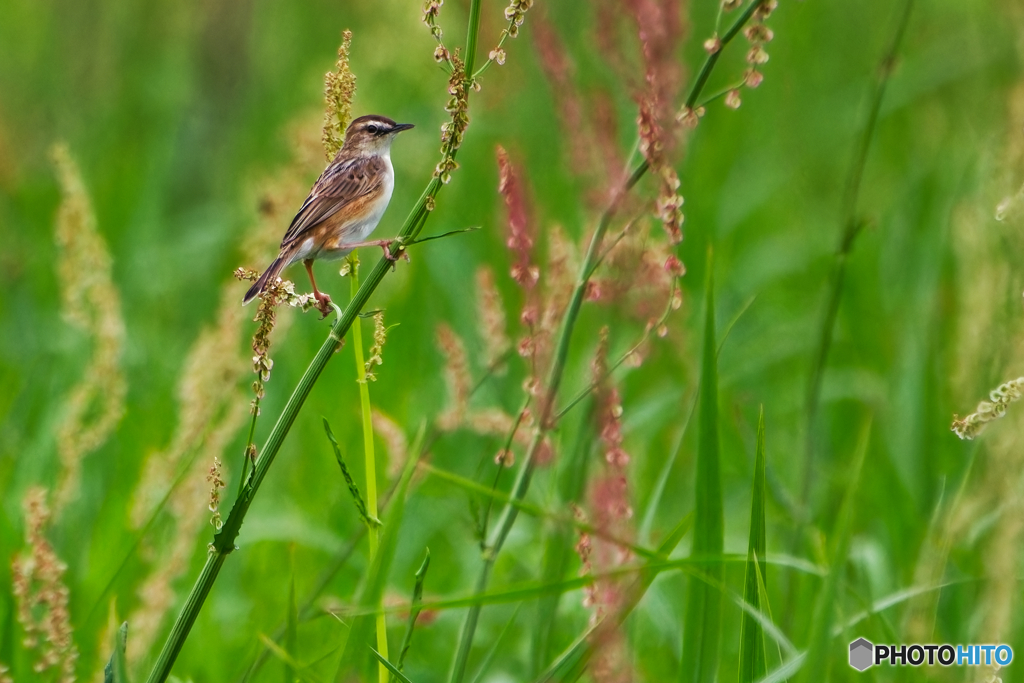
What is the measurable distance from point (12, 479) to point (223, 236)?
11.4 ft

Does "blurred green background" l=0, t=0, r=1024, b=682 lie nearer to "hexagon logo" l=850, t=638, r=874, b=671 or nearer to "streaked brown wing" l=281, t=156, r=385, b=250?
"hexagon logo" l=850, t=638, r=874, b=671

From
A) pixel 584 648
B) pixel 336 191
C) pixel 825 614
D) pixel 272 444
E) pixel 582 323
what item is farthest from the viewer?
pixel 582 323

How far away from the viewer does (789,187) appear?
7398mm

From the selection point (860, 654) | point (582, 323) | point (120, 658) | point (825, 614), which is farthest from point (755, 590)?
point (582, 323)

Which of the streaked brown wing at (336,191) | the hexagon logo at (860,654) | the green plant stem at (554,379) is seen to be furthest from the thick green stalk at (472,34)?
the hexagon logo at (860,654)

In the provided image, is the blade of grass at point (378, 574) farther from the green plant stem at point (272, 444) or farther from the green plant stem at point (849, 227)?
the green plant stem at point (849, 227)

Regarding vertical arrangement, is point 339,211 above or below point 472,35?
above

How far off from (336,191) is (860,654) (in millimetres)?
1546

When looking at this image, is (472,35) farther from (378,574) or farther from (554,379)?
(378,574)

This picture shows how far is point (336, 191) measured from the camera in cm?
253

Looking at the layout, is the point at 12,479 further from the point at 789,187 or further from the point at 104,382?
the point at 789,187

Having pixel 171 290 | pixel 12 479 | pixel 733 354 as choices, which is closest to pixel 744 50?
pixel 733 354

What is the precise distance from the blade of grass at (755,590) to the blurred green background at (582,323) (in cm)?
31

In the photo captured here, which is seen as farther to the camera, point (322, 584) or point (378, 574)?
point (322, 584)
